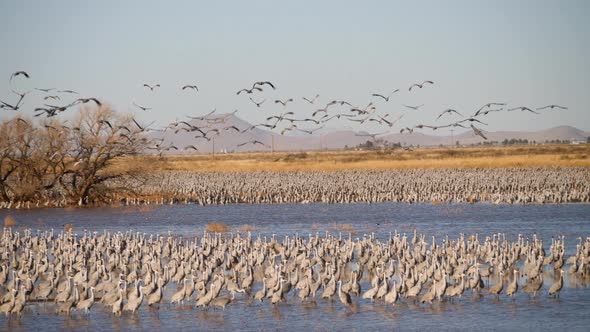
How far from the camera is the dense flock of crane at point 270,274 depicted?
20.7m

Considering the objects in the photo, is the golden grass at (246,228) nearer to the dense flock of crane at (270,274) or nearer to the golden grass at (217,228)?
the golden grass at (217,228)

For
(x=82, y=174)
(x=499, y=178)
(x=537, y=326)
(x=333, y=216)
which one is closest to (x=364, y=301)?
(x=537, y=326)

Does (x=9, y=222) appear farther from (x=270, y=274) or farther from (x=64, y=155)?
(x=270, y=274)

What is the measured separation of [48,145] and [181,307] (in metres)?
33.9

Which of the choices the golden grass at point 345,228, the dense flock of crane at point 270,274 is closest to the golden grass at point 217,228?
the golden grass at point 345,228

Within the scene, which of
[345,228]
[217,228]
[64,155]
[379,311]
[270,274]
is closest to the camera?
[379,311]

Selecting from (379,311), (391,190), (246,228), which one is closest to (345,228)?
(246,228)

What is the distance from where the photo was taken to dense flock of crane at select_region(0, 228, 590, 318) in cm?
2067

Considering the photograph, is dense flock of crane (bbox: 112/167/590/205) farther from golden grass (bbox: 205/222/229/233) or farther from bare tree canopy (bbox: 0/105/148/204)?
golden grass (bbox: 205/222/229/233)

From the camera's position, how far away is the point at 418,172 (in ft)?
239

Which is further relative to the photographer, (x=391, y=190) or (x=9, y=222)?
(x=391, y=190)

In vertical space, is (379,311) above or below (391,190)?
below

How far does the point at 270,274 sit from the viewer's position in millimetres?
22516

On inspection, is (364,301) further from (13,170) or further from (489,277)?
(13,170)
